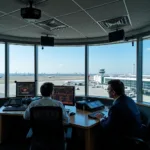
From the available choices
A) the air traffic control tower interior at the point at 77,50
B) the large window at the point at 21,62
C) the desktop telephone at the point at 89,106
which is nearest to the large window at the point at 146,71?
the air traffic control tower interior at the point at 77,50

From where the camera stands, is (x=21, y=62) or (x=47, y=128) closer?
(x=47, y=128)

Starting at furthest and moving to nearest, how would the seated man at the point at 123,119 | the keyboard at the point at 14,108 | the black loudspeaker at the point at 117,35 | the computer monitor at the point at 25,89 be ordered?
the computer monitor at the point at 25,89 → the black loudspeaker at the point at 117,35 → the keyboard at the point at 14,108 → the seated man at the point at 123,119

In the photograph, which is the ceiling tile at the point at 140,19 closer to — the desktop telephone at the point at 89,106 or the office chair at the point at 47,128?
the desktop telephone at the point at 89,106

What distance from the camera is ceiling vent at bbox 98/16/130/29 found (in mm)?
2587

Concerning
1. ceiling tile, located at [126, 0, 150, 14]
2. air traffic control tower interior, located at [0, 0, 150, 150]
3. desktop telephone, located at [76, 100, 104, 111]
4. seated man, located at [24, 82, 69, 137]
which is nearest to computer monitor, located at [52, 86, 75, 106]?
air traffic control tower interior, located at [0, 0, 150, 150]

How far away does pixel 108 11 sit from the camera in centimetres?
229

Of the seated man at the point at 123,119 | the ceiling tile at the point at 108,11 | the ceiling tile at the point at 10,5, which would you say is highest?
the ceiling tile at the point at 10,5

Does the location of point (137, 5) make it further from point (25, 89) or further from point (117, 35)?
point (25, 89)

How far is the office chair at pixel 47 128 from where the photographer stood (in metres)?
1.62

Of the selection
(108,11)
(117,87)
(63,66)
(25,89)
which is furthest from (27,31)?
(117,87)

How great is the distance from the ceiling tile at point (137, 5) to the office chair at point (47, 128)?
5.72 feet

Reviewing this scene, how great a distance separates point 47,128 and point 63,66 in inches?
121

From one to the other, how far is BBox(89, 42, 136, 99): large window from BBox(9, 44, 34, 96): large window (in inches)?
67.3

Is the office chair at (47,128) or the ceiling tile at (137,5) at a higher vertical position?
the ceiling tile at (137,5)
